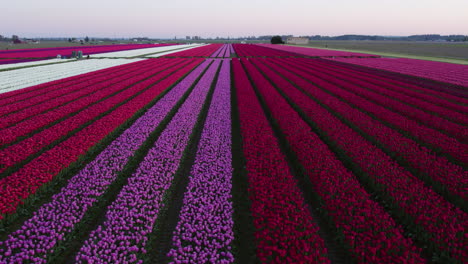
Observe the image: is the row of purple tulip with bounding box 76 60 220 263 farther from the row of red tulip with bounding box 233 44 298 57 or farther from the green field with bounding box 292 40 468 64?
the green field with bounding box 292 40 468 64

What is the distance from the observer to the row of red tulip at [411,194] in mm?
5578

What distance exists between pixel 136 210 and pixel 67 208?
189 cm

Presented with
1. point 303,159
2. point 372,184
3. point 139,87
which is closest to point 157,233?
point 303,159

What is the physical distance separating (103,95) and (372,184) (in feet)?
59.0

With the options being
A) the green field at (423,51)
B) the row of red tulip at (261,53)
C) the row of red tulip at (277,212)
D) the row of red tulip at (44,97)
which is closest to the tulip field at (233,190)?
the row of red tulip at (277,212)

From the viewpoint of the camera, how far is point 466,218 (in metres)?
6.37

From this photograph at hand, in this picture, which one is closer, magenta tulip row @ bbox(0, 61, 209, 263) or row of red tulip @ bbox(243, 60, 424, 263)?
row of red tulip @ bbox(243, 60, 424, 263)

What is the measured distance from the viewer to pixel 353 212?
6445 millimetres

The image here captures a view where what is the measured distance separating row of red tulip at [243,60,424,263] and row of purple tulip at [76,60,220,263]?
433 cm

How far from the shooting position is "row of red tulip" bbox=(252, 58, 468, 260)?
5578 millimetres

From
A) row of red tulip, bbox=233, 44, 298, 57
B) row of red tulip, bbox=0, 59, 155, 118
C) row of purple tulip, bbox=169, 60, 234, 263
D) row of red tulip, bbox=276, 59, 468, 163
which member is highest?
row of red tulip, bbox=233, 44, 298, 57

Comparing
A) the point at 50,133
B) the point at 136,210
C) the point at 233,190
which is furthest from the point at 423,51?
the point at 136,210

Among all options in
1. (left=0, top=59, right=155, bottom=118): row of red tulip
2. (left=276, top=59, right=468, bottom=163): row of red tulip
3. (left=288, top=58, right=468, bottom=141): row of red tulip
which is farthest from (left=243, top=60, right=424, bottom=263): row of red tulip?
(left=0, top=59, right=155, bottom=118): row of red tulip

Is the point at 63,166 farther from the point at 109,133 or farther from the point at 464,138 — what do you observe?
the point at 464,138
